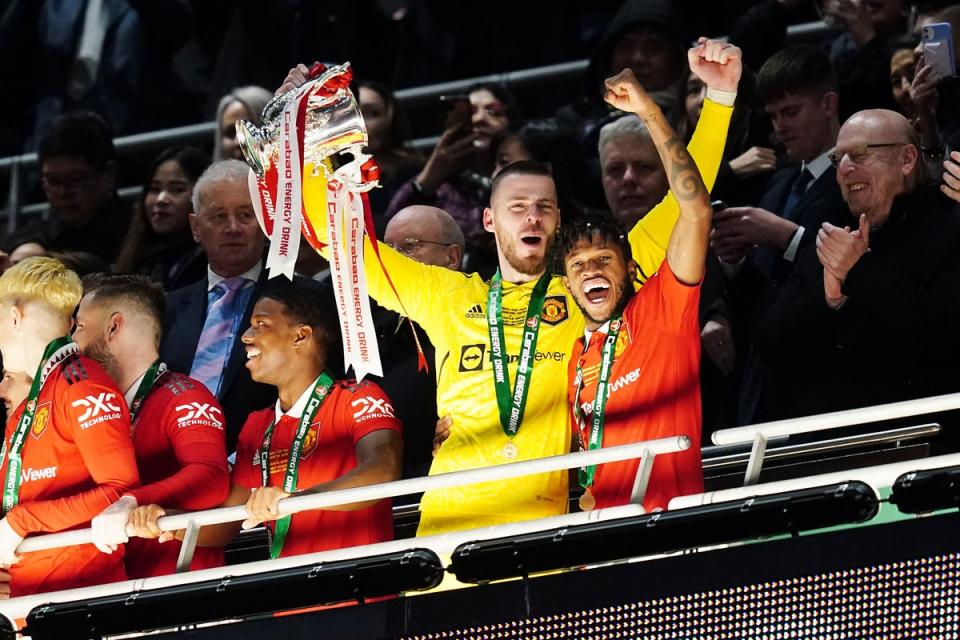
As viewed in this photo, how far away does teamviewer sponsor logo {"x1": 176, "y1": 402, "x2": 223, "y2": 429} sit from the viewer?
643 cm

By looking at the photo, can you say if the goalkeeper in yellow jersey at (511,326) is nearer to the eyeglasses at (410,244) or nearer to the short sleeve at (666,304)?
the short sleeve at (666,304)

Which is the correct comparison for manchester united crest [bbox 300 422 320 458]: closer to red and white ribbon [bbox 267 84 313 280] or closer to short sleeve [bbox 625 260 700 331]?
red and white ribbon [bbox 267 84 313 280]

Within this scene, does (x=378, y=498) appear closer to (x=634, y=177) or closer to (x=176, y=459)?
(x=176, y=459)

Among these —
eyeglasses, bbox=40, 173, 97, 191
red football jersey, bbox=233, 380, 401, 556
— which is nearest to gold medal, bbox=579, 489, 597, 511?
red football jersey, bbox=233, 380, 401, 556

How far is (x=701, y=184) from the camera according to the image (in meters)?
5.89

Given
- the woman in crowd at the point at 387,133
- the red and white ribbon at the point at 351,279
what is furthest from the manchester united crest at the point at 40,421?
the woman in crowd at the point at 387,133

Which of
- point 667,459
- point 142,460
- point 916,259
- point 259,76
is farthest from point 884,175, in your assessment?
point 259,76

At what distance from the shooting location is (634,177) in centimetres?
750

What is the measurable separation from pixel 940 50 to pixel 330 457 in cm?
275

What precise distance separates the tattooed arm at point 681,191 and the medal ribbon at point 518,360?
50cm

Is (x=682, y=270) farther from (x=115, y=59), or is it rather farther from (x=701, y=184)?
(x=115, y=59)

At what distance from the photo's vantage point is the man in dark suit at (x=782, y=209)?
698 centimetres

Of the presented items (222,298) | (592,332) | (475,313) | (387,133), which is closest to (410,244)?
(222,298)

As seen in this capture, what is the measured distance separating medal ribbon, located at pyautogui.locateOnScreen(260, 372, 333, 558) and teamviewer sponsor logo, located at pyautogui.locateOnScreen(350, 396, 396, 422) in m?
0.15
